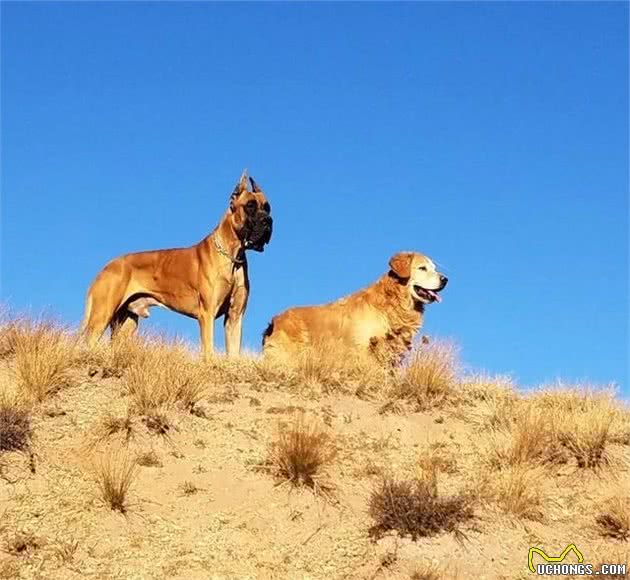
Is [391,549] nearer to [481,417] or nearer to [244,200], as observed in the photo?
[481,417]

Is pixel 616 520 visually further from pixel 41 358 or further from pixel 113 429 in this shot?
pixel 41 358

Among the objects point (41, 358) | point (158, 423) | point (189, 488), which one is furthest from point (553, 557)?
point (41, 358)

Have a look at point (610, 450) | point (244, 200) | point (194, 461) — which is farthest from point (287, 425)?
point (244, 200)

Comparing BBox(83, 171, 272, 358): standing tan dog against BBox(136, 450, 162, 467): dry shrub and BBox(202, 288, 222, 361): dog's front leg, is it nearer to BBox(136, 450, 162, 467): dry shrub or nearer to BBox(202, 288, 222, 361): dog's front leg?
BBox(202, 288, 222, 361): dog's front leg

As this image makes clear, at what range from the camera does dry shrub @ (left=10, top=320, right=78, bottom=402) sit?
12445mm

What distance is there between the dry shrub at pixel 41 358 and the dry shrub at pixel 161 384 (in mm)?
786

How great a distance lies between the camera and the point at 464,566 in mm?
10117

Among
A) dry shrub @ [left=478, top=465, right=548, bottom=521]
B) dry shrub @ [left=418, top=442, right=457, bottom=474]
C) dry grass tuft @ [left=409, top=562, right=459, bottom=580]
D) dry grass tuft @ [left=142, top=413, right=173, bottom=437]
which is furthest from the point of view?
dry grass tuft @ [left=142, top=413, right=173, bottom=437]

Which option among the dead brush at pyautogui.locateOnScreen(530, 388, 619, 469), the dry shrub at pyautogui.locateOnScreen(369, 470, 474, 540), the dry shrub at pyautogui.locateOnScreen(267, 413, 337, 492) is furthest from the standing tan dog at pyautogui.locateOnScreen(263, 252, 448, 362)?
the dry shrub at pyautogui.locateOnScreen(369, 470, 474, 540)

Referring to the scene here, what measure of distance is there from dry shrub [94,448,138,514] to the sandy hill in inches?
0.7

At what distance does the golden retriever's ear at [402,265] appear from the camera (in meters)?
16.4

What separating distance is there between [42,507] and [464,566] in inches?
155

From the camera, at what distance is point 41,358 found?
1262 cm

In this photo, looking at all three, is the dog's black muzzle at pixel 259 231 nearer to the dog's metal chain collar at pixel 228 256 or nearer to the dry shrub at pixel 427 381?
the dog's metal chain collar at pixel 228 256
